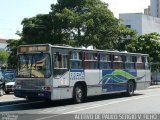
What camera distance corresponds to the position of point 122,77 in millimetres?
24938

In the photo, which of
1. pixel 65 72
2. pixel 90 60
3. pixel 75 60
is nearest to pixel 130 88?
pixel 90 60

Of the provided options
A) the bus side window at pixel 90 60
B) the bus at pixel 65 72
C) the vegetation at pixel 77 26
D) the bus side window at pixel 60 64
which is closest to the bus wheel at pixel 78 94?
the bus at pixel 65 72

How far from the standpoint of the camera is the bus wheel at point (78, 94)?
20375mm

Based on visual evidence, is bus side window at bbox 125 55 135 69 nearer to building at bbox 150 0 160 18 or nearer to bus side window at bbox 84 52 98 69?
bus side window at bbox 84 52 98 69

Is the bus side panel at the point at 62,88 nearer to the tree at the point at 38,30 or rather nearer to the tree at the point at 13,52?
the tree at the point at 38,30

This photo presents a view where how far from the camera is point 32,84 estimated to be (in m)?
18.8

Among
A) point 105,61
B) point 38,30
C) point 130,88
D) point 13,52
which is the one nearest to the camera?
point 105,61

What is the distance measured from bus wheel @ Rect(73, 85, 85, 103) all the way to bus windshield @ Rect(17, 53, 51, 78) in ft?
7.83

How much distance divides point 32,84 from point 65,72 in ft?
5.72

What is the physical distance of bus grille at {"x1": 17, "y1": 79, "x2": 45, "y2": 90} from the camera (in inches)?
733

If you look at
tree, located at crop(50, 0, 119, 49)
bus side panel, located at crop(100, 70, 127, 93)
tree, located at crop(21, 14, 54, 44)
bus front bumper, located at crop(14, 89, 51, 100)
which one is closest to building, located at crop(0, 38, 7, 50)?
tree, located at crop(21, 14, 54, 44)

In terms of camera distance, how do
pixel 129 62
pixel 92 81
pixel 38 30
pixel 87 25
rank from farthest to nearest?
pixel 38 30
pixel 87 25
pixel 129 62
pixel 92 81

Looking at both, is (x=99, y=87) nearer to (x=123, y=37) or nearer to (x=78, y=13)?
(x=78, y=13)

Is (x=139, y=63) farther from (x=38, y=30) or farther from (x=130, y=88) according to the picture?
(x=38, y=30)
